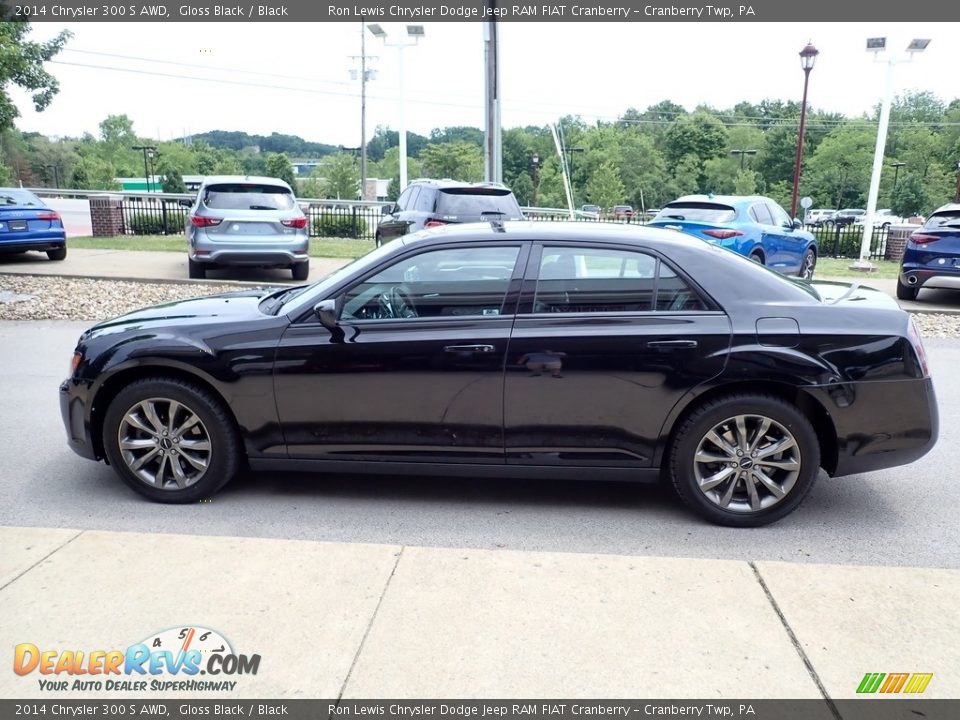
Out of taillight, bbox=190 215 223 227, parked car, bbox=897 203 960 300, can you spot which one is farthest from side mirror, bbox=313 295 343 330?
parked car, bbox=897 203 960 300

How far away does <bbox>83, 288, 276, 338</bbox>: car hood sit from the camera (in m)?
4.52

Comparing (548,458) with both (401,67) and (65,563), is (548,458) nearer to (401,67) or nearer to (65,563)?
(65,563)

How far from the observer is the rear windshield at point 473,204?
1193 cm

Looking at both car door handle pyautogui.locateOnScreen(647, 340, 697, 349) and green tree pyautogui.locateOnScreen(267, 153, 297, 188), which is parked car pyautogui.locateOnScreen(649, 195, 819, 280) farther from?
green tree pyautogui.locateOnScreen(267, 153, 297, 188)

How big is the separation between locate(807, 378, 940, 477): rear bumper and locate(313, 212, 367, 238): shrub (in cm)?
2204

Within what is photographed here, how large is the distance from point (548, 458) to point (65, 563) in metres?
2.43

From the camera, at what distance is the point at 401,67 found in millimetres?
31781

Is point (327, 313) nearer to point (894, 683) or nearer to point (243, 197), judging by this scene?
point (894, 683)

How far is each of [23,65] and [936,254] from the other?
1505 cm

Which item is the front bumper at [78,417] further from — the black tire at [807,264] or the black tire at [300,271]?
the black tire at [807,264]

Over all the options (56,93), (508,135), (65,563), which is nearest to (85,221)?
(56,93)

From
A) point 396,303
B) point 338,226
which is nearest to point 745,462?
point 396,303

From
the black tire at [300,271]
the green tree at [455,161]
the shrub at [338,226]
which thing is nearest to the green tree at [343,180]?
the green tree at [455,161]

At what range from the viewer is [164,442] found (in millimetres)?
4395
